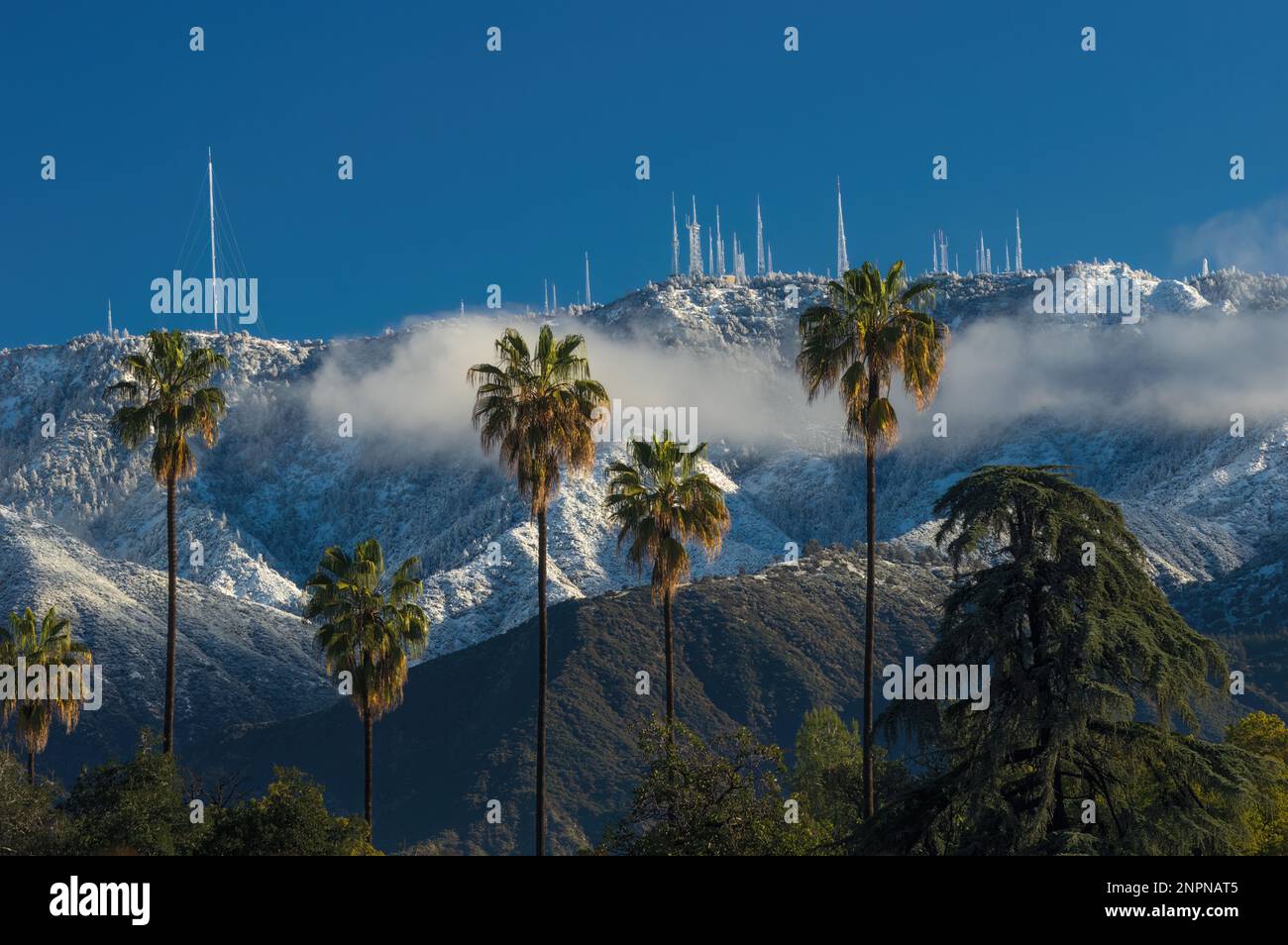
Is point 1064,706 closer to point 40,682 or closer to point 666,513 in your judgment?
point 666,513

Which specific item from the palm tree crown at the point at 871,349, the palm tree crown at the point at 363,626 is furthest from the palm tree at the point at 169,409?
the palm tree crown at the point at 871,349

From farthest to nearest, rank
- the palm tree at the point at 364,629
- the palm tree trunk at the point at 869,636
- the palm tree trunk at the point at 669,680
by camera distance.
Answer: the palm tree at the point at 364,629, the palm tree trunk at the point at 669,680, the palm tree trunk at the point at 869,636

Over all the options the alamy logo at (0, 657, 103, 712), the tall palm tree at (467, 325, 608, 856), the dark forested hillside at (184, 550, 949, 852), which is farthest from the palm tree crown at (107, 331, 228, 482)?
the dark forested hillside at (184, 550, 949, 852)
